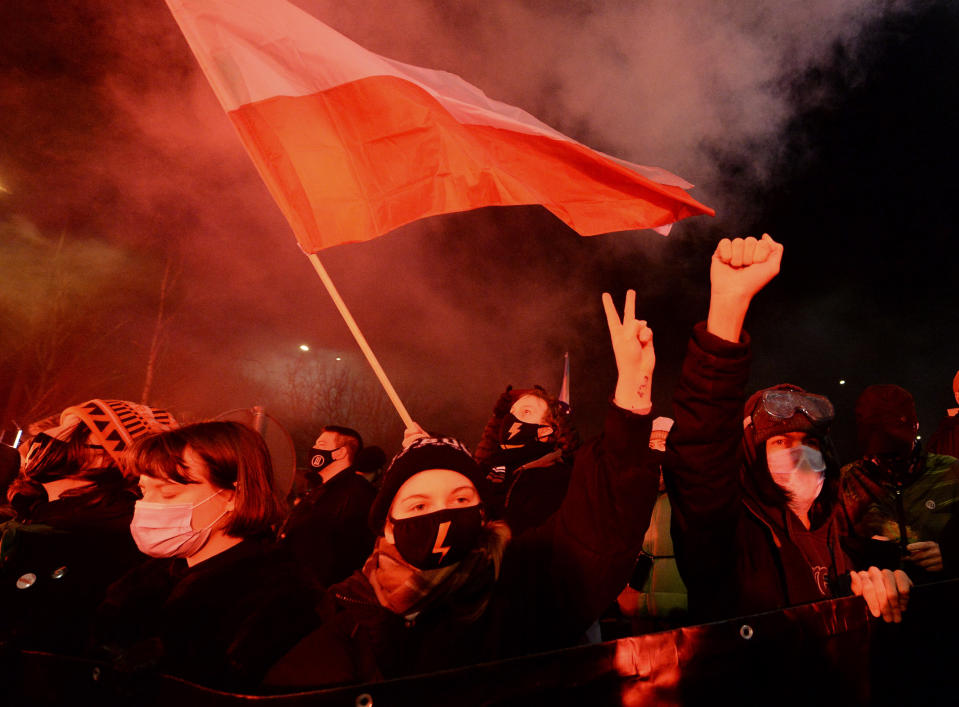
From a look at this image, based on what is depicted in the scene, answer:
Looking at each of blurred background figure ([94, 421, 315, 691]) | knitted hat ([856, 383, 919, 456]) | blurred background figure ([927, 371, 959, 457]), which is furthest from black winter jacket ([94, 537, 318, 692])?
blurred background figure ([927, 371, 959, 457])

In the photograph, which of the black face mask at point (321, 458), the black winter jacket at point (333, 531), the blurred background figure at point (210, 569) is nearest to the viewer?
the blurred background figure at point (210, 569)

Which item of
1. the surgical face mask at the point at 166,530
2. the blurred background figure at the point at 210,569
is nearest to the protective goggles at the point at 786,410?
the blurred background figure at the point at 210,569

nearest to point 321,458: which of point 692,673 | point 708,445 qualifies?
point 708,445

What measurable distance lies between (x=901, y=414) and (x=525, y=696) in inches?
122

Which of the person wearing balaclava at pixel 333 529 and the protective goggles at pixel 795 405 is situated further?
→ the person wearing balaclava at pixel 333 529

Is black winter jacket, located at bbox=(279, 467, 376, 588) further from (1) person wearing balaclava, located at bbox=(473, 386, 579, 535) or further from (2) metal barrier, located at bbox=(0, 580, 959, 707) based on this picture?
(2) metal barrier, located at bbox=(0, 580, 959, 707)

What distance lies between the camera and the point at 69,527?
2.28 meters

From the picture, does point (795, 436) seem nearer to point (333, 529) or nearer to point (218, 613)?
point (218, 613)

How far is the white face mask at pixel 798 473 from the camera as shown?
2.13 meters

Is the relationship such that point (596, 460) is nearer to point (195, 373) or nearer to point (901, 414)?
point (901, 414)

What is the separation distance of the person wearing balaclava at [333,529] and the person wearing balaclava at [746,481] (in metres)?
2.16

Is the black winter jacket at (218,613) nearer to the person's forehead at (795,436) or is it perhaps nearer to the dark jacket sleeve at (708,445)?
the dark jacket sleeve at (708,445)

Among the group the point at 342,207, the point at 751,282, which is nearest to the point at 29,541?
the point at 342,207

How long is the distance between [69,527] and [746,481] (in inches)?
108
